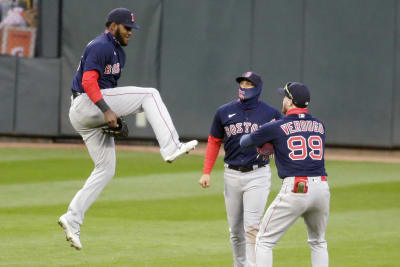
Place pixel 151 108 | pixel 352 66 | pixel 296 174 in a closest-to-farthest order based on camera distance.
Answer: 1. pixel 296 174
2. pixel 151 108
3. pixel 352 66

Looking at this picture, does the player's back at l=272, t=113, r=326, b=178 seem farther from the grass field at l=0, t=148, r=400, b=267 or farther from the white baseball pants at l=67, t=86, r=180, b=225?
the grass field at l=0, t=148, r=400, b=267

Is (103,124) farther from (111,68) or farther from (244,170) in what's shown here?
(244,170)

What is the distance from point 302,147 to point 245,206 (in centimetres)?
132

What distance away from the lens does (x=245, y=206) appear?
8820 millimetres

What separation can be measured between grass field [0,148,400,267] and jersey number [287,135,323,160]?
218cm

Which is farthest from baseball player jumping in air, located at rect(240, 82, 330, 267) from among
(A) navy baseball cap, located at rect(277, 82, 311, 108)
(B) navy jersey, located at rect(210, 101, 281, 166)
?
(B) navy jersey, located at rect(210, 101, 281, 166)

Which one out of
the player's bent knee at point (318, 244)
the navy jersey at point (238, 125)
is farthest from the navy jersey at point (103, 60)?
the player's bent knee at point (318, 244)

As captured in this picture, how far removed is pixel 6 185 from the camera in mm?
15156

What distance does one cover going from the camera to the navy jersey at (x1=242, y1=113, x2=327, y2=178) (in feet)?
25.3

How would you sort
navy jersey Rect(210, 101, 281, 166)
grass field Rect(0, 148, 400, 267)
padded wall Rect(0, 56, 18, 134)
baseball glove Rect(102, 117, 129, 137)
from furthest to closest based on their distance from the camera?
padded wall Rect(0, 56, 18, 134), grass field Rect(0, 148, 400, 267), navy jersey Rect(210, 101, 281, 166), baseball glove Rect(102, 117, 129, 137)

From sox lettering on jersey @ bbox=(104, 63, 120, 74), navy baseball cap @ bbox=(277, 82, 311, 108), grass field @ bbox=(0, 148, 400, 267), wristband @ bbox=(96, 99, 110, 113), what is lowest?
grass field @ bbox=(0, 148, 400, 267)

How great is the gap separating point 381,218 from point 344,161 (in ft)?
21.0

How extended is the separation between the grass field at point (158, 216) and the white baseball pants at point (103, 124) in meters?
→ 1.11

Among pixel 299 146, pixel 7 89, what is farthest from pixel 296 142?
pixel 7 89
